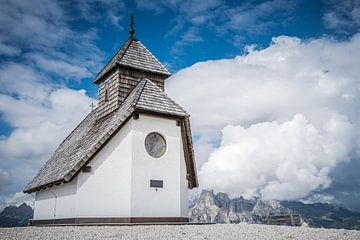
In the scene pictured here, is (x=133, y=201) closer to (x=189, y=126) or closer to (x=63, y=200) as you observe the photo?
(x=63, y=200)

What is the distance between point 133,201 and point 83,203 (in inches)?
87.2

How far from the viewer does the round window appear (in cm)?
1612

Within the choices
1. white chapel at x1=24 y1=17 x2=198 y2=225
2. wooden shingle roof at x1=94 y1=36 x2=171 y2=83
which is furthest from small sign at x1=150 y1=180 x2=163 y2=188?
wooden shingle roof at x1=94 y1=36 x2=171 y2=83

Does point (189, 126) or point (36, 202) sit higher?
point (189, 126)

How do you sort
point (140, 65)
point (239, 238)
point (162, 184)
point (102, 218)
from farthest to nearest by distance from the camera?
point (140, 65), point (162, 184), point (102, 218), point (239, 238)

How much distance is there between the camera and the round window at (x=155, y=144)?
16125 millimetres

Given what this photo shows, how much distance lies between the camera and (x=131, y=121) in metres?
15.9

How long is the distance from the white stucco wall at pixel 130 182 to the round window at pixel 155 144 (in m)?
0.21

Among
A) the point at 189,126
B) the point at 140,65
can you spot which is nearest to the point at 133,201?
the point at 189,126

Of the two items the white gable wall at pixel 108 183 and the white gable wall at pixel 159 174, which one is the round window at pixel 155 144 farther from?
the white gable wall at pixel 108 183

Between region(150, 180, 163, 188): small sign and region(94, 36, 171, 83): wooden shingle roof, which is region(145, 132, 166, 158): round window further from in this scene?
region(94, 36, 171, 83): wooden shingle roof

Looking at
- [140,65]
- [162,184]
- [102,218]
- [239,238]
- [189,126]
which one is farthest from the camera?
[140,65]

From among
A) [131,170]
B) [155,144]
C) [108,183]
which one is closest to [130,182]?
[131,170]

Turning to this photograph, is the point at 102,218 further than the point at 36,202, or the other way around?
the point at 36,202
